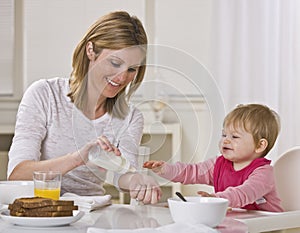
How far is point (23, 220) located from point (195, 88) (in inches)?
24.6

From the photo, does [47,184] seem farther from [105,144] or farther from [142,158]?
[142,158]

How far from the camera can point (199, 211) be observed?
1373 mm

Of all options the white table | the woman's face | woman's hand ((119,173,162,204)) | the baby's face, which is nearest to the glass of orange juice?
the white table

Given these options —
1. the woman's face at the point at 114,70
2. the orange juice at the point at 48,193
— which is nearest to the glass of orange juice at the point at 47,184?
the orange juice at the point at 48,193

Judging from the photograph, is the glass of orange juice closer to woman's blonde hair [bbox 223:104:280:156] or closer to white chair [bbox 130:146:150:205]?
white chair [bbox 130:146:150:205]

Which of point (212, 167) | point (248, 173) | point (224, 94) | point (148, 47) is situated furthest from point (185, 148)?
point (224, 94)

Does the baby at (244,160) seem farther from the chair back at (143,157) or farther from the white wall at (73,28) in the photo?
the white wall at (73,28)

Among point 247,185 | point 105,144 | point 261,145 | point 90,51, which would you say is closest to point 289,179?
point 261,145

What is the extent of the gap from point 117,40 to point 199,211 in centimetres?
74

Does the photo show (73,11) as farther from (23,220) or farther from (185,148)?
(23,220)

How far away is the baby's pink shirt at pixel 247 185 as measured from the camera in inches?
69.9

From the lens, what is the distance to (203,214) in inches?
54.2

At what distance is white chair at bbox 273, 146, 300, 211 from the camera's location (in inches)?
78.7

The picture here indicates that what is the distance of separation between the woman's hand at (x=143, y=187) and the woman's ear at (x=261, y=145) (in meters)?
0.32
